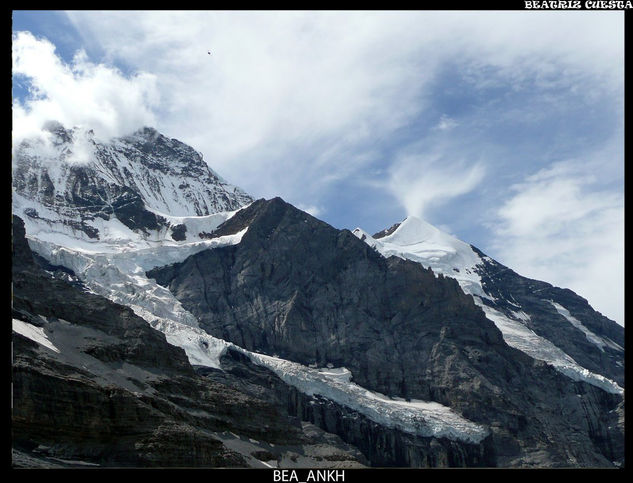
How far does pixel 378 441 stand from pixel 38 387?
100067 millimetres

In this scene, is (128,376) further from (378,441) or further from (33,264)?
(378,441)

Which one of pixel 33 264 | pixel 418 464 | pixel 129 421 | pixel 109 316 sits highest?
pixel 33 264

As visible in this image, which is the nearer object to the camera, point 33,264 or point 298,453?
point 298,453

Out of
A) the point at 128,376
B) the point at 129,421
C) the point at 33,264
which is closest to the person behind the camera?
the point at 129,421

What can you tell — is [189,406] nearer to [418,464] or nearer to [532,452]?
[418,464]

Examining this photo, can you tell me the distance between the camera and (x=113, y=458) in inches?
4503

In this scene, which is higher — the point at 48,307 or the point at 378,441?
the point at 48,307

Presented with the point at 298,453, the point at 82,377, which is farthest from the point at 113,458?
the point at 298,453

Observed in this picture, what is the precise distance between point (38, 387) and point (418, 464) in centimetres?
10236

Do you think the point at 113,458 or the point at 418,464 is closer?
the point at 113,458

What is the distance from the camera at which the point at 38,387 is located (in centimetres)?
11412
